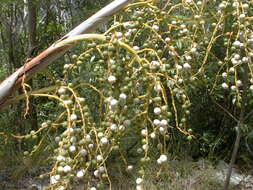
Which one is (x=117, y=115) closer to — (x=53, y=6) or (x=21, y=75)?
(x=21, y=75)

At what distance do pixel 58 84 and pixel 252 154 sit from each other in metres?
2.55

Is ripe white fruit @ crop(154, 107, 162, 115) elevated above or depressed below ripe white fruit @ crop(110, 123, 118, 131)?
above

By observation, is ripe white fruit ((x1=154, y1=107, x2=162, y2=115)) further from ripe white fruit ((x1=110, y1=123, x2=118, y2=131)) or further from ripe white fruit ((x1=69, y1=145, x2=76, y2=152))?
ripe white fruit ((x1=69, y1=145, x2=76, y2=152))

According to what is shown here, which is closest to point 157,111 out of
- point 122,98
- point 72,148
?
point 122,98

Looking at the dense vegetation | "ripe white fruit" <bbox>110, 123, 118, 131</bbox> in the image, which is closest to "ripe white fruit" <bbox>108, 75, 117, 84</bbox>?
the dense vegetation

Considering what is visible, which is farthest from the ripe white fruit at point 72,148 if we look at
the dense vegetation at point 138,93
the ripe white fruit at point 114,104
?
the ripe white fruit at point 114,104

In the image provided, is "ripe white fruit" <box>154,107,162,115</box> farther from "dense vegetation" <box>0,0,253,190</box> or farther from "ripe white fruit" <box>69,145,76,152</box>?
"ripe white fruit" <box>69,145,76,152</box>

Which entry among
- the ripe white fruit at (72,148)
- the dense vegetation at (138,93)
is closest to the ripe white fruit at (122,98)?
the dense vegetation at (138,93)

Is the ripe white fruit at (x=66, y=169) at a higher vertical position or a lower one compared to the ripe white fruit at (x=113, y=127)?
lower

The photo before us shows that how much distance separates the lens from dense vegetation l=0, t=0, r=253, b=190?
0.99 m

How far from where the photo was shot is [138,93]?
3.61ft

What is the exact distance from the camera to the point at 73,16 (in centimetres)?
362

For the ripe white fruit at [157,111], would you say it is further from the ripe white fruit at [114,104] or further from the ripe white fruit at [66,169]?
the ripe white fruit at [66,169]

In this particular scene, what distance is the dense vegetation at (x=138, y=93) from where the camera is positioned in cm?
99
